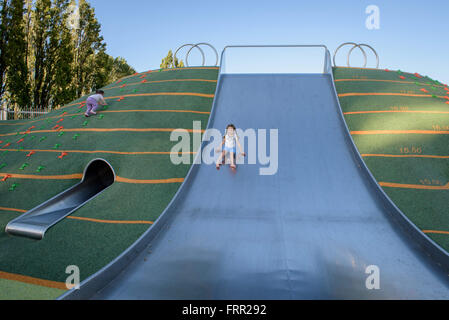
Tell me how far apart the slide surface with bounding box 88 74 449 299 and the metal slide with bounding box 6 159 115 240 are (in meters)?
2.58

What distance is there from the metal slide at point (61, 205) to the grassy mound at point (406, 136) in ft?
23.5

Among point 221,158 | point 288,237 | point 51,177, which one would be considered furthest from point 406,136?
point 51,177

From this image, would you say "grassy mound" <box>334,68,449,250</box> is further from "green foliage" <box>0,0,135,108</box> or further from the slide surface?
"green foliage" <box>0,0,135,108</box>

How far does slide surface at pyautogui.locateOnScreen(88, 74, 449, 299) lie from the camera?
3.75 m

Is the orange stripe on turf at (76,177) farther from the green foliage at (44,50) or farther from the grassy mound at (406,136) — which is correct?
the green foliage at (44,50)

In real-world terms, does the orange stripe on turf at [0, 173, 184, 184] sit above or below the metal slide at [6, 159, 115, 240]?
above

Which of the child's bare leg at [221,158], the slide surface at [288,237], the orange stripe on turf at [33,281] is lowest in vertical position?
the orange stripe on turf at [33,281]

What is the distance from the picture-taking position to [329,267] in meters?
4.12

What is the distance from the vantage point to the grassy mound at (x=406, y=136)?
5.63m

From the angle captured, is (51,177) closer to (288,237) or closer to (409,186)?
(288,237)

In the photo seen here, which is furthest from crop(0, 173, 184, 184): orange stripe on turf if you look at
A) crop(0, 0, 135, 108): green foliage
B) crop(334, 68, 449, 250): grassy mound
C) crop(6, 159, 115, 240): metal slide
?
crop(0, 0, 135, 108): green foliage

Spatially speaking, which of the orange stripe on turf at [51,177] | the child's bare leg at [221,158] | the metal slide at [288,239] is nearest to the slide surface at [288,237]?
the metal slide at [288,239]

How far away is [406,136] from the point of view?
7.52 m

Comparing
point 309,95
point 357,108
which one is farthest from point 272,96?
point 357,108
